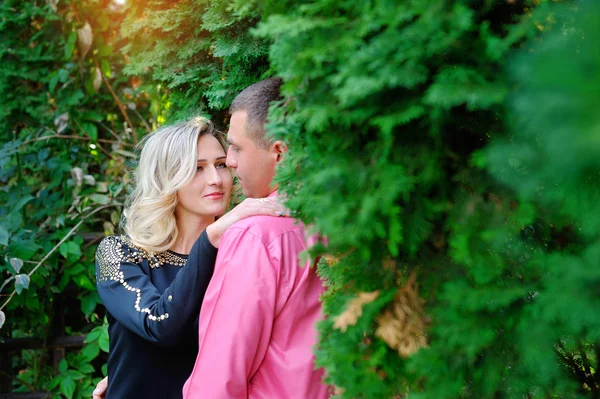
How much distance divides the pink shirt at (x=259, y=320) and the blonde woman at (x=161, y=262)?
46cm

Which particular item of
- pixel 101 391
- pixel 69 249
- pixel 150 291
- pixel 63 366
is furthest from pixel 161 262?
pixel 63 366

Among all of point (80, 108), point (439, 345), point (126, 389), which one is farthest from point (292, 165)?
point (80, 108)

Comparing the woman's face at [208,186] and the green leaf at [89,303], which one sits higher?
the woman's face at [208,186]

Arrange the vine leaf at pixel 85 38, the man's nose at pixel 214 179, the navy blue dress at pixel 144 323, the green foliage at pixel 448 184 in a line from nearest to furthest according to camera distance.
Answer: the green foliage at pixel 448 184, the navy blue dress at pixel 144 323, the man's nose at pixel 214 179, the vine leaf at pixel 85 38

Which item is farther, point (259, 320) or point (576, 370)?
point (259, 320)

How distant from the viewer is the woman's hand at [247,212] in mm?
1934

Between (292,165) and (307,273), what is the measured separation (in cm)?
54

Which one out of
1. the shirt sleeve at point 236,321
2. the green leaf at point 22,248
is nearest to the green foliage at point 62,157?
the green leaf at point 22,248

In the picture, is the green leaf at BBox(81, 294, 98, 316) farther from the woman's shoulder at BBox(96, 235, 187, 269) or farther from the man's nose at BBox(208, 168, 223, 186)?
the man's nose at BBox(208, 168, 223, 186)

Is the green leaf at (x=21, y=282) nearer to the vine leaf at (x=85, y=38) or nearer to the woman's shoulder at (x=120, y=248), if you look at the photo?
the woman's shoulder at (x=120, y=248)

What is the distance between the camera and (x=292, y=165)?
4.66ft

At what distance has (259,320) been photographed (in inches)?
69.7

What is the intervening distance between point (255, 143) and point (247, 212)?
27 centimetres

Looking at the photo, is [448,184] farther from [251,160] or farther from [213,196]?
[213,196]
